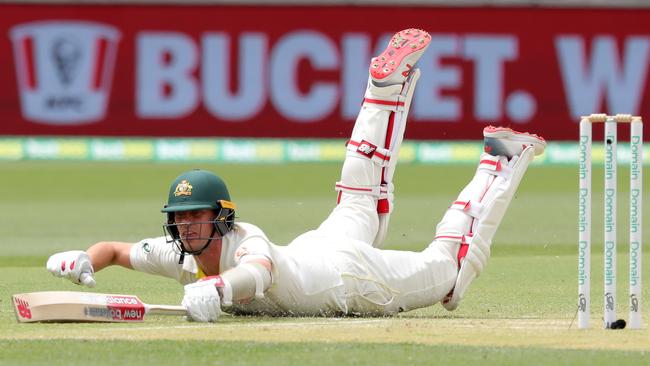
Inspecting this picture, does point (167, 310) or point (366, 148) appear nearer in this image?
point (167, 310)

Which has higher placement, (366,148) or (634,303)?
(366,148)

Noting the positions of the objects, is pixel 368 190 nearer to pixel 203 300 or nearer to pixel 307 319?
pixel 307 319

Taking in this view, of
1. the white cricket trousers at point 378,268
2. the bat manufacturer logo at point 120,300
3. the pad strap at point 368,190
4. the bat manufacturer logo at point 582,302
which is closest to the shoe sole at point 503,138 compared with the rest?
the white cricket trousers at point 378,268

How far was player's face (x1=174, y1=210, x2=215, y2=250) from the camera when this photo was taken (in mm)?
5648

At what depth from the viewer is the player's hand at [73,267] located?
580 centimetres

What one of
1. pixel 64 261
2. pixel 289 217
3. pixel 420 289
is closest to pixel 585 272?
pixel 420 289

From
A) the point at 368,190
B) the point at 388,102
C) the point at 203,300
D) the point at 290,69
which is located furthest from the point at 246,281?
the point at 290,69

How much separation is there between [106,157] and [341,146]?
264cm

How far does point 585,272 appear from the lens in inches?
204

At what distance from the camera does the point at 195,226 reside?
5648mm

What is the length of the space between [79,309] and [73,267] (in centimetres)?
35

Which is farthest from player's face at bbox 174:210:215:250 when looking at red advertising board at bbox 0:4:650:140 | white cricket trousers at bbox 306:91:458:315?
red advertising board at bbox 0:4:650:140

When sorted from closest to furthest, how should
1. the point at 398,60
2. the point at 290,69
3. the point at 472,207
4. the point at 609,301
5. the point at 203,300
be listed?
the point at 609,301 < the point at 203,300 < the point at 472,207 < the point at 398,60 < the point at 290,69

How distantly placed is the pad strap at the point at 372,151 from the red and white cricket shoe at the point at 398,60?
11.3 inches
